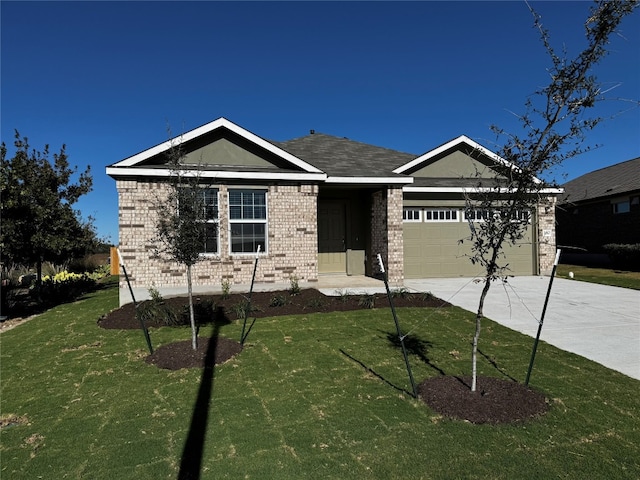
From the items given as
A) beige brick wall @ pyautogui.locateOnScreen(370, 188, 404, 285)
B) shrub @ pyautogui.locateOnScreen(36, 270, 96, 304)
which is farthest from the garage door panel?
shrub @ pyautogui.locateOnScreen(36, 270, 96, 304)

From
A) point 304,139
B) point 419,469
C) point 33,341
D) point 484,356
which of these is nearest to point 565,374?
point 484,356

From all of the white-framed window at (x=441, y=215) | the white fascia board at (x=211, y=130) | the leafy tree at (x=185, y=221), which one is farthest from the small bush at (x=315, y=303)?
the white-framed window at (x=441, y=215)

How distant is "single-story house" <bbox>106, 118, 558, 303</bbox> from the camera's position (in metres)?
10.3

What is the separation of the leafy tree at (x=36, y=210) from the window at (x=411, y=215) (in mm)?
11075

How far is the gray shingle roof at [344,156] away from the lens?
503 inches

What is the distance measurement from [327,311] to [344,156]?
751cm

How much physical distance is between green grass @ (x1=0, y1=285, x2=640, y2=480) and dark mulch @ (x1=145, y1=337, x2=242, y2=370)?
0.65 feet

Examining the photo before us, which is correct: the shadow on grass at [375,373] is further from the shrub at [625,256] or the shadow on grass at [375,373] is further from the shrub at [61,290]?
the shrub at [625,256]

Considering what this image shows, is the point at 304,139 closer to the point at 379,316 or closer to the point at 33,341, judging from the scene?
the point at 379,316

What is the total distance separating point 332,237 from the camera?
1446 cm

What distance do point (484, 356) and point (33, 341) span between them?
817cm

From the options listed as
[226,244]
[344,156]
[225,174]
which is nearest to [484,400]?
[226,244]

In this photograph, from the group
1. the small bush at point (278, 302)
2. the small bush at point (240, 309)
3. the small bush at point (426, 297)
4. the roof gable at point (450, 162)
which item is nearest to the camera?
the small bush at point (240, 309)

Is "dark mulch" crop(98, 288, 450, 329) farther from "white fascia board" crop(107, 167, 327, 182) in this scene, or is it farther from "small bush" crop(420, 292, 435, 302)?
"white fascia board" crop(107, 167, 327, 182)
